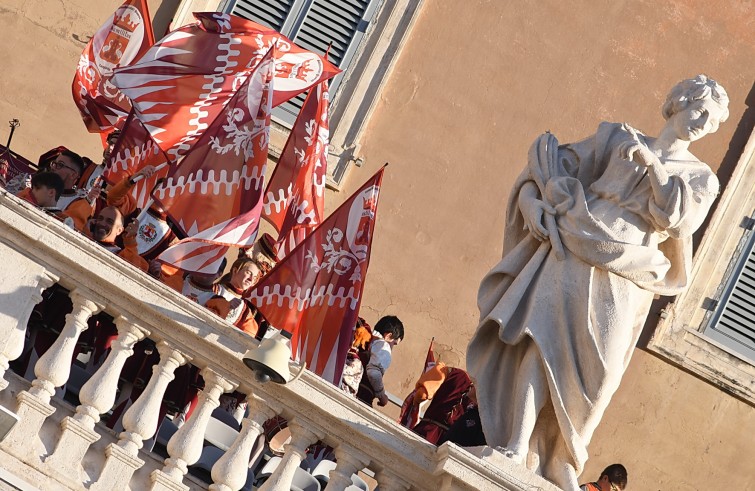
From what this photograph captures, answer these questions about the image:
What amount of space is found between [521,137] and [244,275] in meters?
4.56

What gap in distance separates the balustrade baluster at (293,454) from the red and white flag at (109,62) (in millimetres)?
3489

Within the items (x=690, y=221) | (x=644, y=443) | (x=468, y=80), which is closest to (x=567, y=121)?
(x=468, y=80)

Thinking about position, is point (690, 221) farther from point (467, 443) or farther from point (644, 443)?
point (644, 443)

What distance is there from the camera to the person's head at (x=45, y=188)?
26.5 feet

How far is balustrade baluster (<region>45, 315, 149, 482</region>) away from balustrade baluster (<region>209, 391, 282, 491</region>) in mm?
485

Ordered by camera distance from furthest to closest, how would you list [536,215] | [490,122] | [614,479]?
[490,122], [614,479], [536,215]

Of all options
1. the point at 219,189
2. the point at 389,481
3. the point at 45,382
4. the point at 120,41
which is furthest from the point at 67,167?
the point at 389,481

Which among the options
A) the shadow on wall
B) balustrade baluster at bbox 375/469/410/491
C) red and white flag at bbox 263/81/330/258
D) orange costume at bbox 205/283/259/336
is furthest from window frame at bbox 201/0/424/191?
balustrade baluster at bbox 375/469/410/491

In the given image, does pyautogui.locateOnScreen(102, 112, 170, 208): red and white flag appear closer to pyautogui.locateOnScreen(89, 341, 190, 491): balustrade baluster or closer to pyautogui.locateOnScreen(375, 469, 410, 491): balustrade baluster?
pyautogui.locateOnScreen(89, 341, 190, 491): balustrade baluster

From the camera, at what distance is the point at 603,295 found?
25.2 ft

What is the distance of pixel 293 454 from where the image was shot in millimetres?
6910

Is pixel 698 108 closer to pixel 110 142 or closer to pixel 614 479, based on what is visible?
pixel 614 479

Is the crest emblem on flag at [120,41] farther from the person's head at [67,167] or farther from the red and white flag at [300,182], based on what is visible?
the person's head at [67,167]

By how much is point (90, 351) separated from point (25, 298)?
0.60 m
